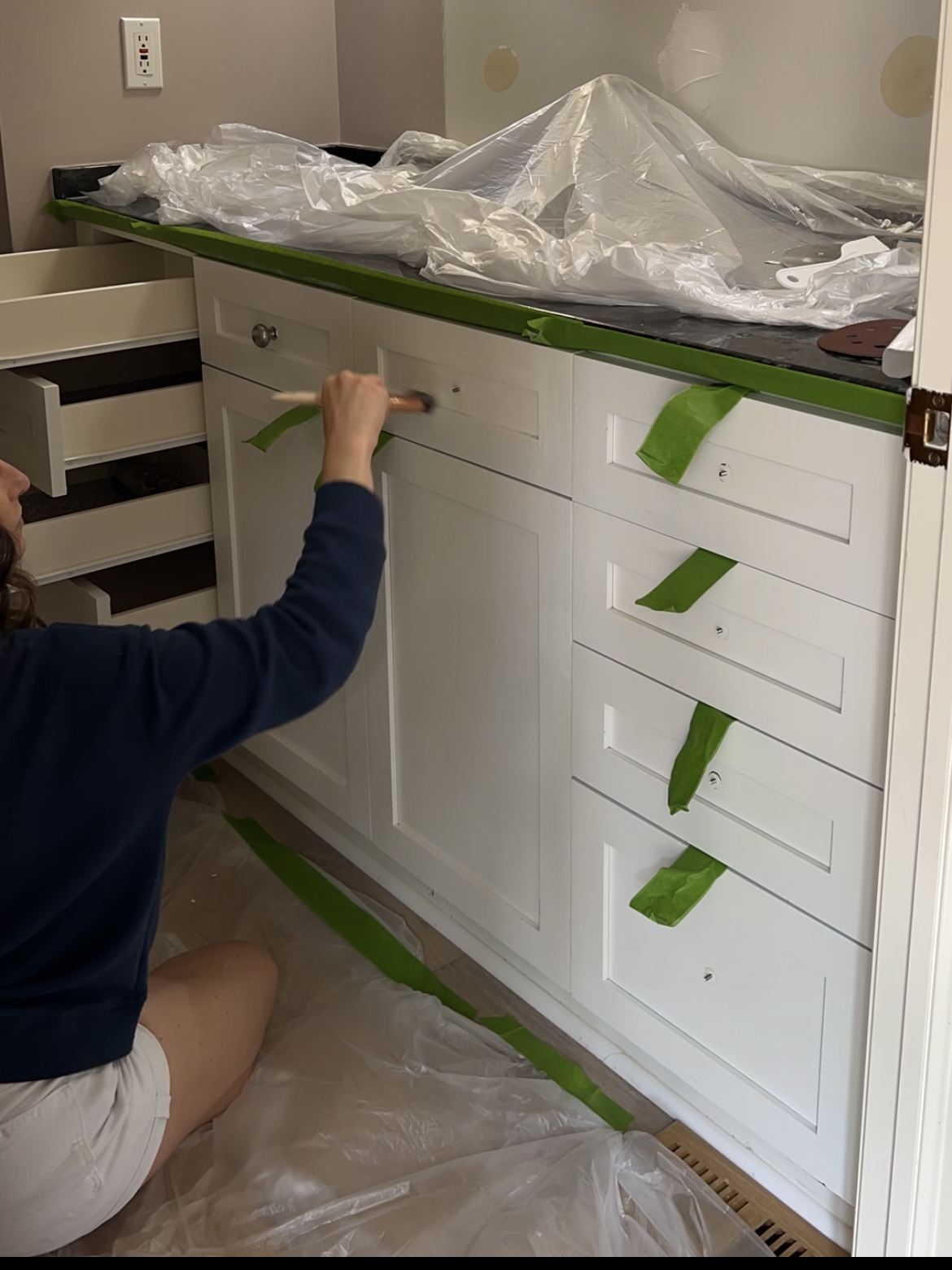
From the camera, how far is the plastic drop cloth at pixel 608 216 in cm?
129

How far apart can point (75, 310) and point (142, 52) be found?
64 centimetres

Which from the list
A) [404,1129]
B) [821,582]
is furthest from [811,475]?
[404,1129]

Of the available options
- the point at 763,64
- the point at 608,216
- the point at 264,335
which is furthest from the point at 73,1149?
the point at 763,64

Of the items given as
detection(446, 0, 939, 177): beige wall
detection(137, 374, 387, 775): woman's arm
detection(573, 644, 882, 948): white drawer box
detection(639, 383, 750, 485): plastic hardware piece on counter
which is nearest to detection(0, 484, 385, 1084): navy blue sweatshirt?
detection(137, 374, 387, 775): woman's arm

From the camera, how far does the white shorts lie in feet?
3.89

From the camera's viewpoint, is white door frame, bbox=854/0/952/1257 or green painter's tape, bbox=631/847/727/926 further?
green painter's tape, bbox=631/847/727/926

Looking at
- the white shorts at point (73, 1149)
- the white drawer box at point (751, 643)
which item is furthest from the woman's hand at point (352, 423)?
the white shorts at point (73, 1149)

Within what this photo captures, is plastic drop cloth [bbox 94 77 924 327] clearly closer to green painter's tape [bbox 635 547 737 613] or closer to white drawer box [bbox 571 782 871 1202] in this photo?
green painter's tape [bbox 635 547 737 613]

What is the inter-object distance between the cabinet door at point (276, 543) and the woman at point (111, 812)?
18.6 inches

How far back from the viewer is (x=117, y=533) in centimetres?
187

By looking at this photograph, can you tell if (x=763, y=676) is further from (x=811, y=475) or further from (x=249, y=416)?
(x=249, y=416)

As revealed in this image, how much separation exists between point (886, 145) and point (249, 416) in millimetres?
875

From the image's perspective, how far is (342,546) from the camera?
1090mm

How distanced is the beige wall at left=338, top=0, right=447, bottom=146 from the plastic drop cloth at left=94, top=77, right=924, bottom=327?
0.35 meters
